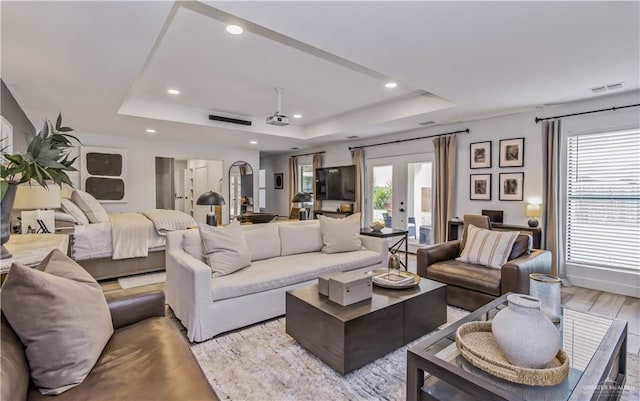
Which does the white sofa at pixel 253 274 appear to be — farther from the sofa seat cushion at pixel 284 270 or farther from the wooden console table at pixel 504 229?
the wooden console table at pixel 504 229

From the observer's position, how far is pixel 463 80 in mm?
3246

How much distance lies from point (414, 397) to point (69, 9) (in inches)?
117

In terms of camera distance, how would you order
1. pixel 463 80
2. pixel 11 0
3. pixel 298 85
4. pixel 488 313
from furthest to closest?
1. pixel 298 85
2. pixel 463 80
3. pixel 488 313
4. pixel 11 0

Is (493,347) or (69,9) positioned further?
Answer: (69,9)

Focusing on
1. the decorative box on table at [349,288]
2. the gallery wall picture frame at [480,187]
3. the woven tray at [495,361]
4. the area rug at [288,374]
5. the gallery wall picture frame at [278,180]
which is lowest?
the area rug at [288,374]

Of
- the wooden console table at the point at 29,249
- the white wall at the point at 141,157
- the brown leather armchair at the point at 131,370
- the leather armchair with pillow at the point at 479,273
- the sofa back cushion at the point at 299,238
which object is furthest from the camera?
the white wall at the point at 141,157

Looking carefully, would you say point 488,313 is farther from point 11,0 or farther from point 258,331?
point 11,0

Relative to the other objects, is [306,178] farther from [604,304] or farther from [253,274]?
[604,304]

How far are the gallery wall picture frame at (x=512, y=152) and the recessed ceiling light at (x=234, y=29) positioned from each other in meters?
4.13

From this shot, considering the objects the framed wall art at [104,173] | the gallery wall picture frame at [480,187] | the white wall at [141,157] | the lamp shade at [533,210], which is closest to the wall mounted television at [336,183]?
the gallery wall picture frame at [480,187]

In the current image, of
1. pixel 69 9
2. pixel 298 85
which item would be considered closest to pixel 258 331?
pixel 69 9

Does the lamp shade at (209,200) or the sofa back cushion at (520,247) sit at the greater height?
the lamp shade at (209,200)

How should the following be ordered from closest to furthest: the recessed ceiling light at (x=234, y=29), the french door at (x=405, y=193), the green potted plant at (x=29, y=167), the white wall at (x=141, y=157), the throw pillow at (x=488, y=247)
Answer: the green potted plant at (x=29, y=167) → the recessed ceiling light at (x=234, y=29) → the throw pillow at (x=488, y=247) → the french door at (x=405, y=193) → the white wall at (x=141, y=157)

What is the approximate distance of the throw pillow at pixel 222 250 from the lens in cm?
290
